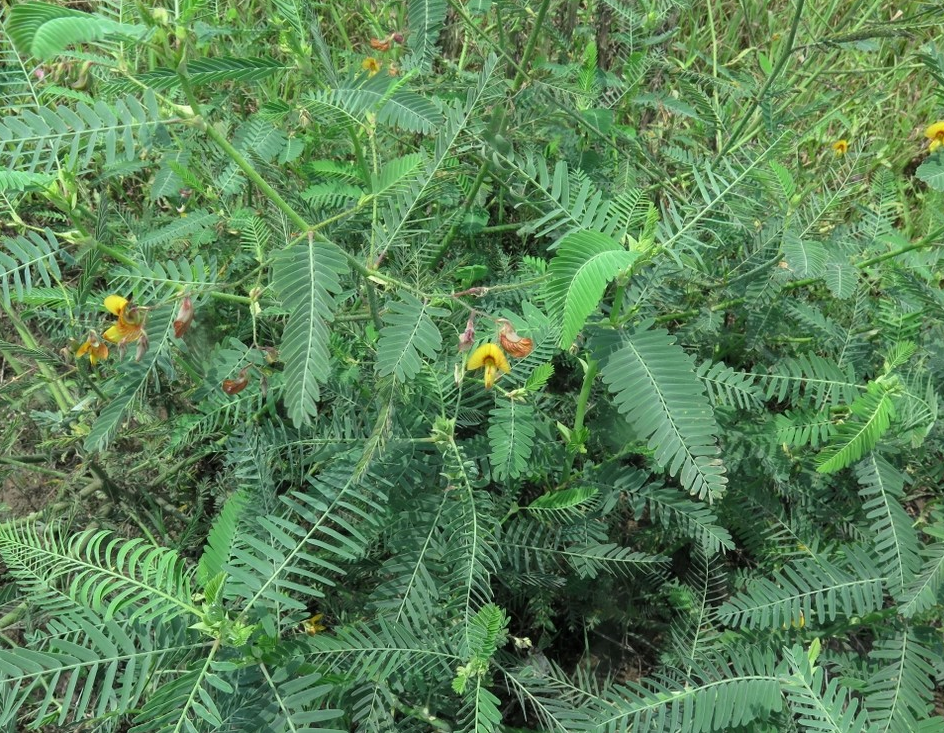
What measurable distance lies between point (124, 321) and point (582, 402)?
3.17 feet

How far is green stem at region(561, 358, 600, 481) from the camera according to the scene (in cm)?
148

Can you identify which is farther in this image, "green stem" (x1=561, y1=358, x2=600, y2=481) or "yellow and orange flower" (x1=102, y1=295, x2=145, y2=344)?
"green stem" (x1=561, y1=358, x2=600, y2=481)

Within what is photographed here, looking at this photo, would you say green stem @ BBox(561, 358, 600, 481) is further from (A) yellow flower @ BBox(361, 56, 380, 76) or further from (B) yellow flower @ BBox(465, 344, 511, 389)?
(A) yellow flower @ BBox(361, 56, 380, 76)

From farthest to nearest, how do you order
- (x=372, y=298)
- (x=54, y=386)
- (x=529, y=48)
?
1. (x=54, y=386)
2. (x=529, y=48)
3. (x=372, y=298)

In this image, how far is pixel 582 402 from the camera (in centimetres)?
159

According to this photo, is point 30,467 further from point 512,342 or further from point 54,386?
point 512,342

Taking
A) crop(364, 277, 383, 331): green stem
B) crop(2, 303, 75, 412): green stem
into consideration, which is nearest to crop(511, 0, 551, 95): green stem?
crop(364, 277, 383, 331): green stem

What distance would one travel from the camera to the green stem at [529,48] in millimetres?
1734

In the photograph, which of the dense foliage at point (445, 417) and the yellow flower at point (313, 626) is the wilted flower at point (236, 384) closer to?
the dense foliage at point (445, 417)

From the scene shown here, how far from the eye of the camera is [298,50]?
1.89 m

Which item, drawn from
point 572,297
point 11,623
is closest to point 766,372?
point 572,297

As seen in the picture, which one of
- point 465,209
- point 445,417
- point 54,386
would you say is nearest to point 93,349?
point 54,386

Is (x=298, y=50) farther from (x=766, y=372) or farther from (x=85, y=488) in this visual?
(x=766, y=372)

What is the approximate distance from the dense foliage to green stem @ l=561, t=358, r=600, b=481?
2 cm
